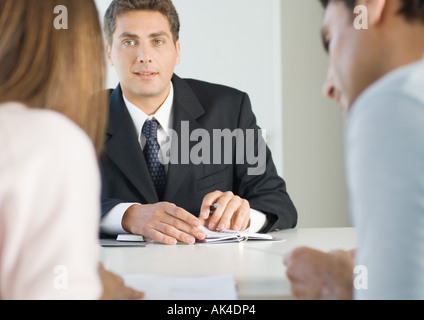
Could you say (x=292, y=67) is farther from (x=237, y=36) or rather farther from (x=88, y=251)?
(x=88, y=251)

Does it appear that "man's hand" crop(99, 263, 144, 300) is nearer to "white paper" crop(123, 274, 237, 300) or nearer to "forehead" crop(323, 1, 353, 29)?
"white paper" crop(123, 274, 237, 300)

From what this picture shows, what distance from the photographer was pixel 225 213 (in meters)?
1.91

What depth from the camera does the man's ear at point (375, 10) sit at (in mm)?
894

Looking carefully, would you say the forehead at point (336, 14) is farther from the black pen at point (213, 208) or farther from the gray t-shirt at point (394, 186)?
the black pen at point (213, 208)

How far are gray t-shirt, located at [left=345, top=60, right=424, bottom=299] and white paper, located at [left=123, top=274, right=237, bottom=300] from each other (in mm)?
407

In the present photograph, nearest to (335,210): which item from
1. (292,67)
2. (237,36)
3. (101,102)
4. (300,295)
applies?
(292,67)

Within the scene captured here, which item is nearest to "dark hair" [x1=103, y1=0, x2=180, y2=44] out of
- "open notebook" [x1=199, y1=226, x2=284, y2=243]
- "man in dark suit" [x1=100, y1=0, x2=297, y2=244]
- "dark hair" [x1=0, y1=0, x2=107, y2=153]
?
"man in dark suit" [x1=100, y1=0, x2=297, y2=244]

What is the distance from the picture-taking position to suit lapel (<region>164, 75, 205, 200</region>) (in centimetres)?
238

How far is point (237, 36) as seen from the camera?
4.54 metres

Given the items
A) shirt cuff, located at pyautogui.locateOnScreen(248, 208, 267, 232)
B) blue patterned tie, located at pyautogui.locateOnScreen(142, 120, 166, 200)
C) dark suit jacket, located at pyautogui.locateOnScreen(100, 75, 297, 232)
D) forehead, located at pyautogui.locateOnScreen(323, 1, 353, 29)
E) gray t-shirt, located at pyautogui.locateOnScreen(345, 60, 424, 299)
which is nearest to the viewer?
gray t-shirt, located at pyautogui.locateOnScreen(345, 60, 424, 299)

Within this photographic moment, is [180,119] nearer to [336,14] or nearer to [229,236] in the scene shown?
[229,236]

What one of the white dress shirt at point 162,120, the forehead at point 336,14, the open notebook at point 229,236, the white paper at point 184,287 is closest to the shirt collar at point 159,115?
the white dress shirt at point 162,120

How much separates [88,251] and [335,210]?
4282mm

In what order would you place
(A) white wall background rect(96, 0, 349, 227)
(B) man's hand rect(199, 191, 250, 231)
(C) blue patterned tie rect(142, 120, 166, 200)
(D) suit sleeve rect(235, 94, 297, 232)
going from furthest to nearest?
(A) white wall background rect(96, 0, 349, 227) → (C) blue patterned tie rect(142, 120, 166, 200) → (D) suit sleeve rect(235, 94, 297, 232) → (B) man's hand rect(199, 191, 250, 231)
